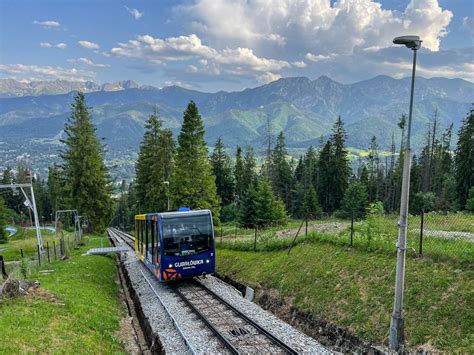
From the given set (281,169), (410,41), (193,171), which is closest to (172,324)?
(410,41)

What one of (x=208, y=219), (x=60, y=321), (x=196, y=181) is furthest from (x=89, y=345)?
(x=196, y=181)

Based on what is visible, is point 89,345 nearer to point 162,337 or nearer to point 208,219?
point 162,337

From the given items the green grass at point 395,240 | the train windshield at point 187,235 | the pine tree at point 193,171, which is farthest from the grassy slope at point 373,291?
the pine tree at point 193,171

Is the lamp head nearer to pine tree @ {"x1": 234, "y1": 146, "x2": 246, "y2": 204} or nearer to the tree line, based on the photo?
the tree line

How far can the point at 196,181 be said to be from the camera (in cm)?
4422

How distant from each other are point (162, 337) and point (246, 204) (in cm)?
3814

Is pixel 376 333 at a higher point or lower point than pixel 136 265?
higher

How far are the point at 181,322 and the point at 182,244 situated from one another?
5.21m

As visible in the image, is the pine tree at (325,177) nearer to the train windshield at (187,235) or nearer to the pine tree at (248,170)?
the pine tree at (248,170)

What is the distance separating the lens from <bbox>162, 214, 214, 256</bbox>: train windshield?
61.7ft

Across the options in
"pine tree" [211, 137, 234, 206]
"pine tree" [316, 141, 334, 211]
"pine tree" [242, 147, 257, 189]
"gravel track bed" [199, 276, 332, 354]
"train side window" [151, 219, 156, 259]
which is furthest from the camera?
"pine tree" [242, 147, 257, 189]

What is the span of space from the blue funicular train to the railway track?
1.04 metres

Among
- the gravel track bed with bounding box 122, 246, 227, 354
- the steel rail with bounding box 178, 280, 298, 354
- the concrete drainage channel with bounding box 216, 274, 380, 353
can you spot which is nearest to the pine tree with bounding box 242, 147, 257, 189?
the gravel track bed with bounding box 122, 246, 227, 354

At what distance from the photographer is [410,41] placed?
937 centimetres
